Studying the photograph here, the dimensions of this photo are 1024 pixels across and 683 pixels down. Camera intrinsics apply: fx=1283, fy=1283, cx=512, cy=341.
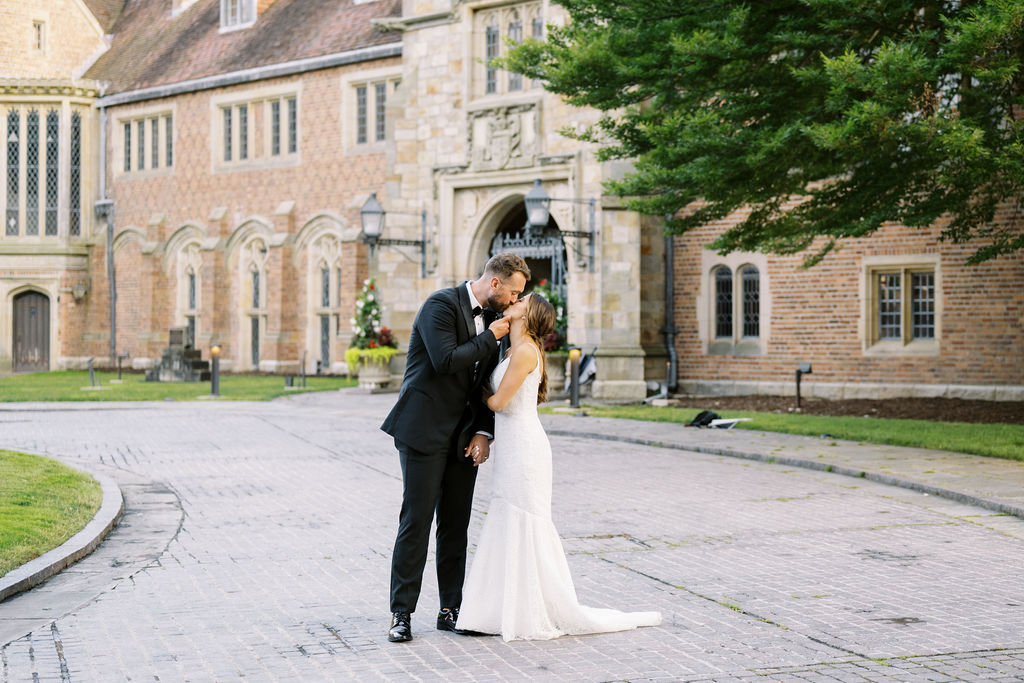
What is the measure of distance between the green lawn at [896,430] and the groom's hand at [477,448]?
8515 mm

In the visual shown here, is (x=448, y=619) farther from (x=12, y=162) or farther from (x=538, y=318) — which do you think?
(x=12, y=162)

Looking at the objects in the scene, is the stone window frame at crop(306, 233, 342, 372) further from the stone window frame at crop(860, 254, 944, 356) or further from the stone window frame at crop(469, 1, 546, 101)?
the stone window frame at crop(860, 254, 944, 356)

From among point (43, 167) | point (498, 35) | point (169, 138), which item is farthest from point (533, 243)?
point (43, 167)

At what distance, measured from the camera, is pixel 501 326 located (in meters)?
6.40

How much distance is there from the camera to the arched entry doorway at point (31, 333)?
40.1m

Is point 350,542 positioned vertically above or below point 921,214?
below

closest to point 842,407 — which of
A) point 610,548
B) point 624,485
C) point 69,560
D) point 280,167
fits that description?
point 624,485

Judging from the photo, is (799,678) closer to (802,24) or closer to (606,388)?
(802,24)

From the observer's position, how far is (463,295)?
648 centimetres

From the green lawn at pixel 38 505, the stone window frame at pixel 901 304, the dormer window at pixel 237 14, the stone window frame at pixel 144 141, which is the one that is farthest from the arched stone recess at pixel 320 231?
the green lawn at pixel 38 505

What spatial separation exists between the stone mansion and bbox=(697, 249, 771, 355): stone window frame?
0.04 meters

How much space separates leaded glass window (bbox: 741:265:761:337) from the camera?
23453 millimetres

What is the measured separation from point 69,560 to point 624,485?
5.45 meters

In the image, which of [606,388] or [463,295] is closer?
[463,295]
